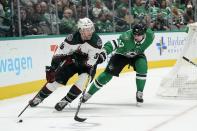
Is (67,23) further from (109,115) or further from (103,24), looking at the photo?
(109,115)

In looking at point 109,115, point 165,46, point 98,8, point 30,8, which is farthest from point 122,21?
point 109,115

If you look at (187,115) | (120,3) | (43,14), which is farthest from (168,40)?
(187,115)

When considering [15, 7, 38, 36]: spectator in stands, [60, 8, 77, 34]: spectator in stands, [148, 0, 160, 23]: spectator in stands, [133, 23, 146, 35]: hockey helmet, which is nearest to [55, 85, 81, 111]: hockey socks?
[133, 23, 146, 35]: hockey helmet

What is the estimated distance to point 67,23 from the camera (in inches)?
420

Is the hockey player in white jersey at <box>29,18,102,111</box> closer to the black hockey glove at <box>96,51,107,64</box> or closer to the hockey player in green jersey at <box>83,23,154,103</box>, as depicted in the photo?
the black hockey glove at <box>96,51,107,64</box>

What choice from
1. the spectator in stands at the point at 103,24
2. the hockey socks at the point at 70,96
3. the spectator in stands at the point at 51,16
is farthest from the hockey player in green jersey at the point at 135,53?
the spectator in stands at the point at 103,24

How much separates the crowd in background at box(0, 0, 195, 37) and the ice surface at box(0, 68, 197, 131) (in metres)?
1.42

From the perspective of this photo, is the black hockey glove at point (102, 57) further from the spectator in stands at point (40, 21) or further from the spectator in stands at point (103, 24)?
the spectator in stands at point (103, 24)

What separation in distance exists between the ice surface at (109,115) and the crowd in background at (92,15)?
1.42 meters

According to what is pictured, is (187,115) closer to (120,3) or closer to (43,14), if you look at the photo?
(43,14)

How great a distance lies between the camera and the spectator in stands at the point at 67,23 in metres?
10.5

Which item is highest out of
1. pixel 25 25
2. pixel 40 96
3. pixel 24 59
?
pixel 25 25

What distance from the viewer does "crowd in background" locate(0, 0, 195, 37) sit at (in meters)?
8.95

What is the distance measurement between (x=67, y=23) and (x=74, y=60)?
414 cm
